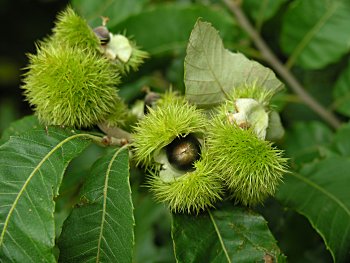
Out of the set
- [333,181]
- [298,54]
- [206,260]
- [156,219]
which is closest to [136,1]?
[298,54]

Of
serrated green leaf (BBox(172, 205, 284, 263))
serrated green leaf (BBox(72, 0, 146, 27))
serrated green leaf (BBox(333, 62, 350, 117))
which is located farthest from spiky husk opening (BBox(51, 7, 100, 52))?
serrated green leaf (BBox(333, 62, 350, 117))

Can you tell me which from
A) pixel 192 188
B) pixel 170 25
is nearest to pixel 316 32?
pixel 170 25

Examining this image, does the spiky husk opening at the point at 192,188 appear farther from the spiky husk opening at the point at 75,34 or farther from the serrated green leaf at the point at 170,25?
the serrated green leaf at the point at 170,25

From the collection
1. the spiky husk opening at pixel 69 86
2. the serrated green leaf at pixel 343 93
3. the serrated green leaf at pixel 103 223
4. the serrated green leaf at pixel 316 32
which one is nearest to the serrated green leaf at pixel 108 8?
the serrated green leaf at pixel 316 32

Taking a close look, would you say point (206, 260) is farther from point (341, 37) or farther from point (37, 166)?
point (341, 37)

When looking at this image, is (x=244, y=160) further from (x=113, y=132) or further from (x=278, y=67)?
(x=278, y=67)

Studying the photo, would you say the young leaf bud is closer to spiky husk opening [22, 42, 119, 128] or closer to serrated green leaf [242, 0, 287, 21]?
spiky husk opening [22, 42, 119, 128]
